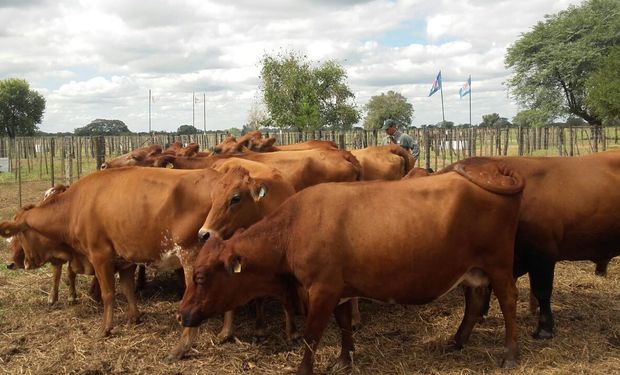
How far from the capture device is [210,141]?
96.4 feet

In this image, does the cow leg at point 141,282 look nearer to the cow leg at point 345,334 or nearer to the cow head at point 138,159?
the cow head at point 138,159

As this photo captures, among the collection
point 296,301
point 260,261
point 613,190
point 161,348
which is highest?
point 613,190

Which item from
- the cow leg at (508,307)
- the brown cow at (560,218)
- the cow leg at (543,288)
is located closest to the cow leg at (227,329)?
the cow leg at (508,307)

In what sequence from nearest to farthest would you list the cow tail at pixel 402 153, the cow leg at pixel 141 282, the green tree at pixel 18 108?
the cow leg at pixel 141 282 < the cow tail at pixel 402 153 < the green tree at pixel 18 108

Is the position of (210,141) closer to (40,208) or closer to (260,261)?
(40,208)

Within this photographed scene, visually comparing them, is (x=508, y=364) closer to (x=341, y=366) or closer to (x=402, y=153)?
(x=341, y=366)

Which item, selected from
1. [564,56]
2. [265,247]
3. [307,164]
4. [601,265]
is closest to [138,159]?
[307,164]

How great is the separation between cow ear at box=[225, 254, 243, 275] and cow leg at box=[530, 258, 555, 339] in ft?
10.1

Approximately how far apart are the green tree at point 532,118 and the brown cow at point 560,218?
39245 mm

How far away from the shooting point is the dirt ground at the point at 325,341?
5.32 metres

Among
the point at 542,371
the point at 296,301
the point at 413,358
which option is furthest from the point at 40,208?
the point at 542,371

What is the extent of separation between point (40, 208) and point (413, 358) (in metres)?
4.74

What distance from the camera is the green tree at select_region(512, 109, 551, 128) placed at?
42.9 metres

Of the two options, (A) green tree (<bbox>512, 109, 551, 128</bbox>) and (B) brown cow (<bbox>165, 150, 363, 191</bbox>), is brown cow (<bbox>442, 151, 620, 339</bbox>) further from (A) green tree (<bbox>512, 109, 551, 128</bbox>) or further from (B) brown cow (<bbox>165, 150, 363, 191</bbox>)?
(A) green tree (<bbox>512, 109, 551, 128</bbox>)
